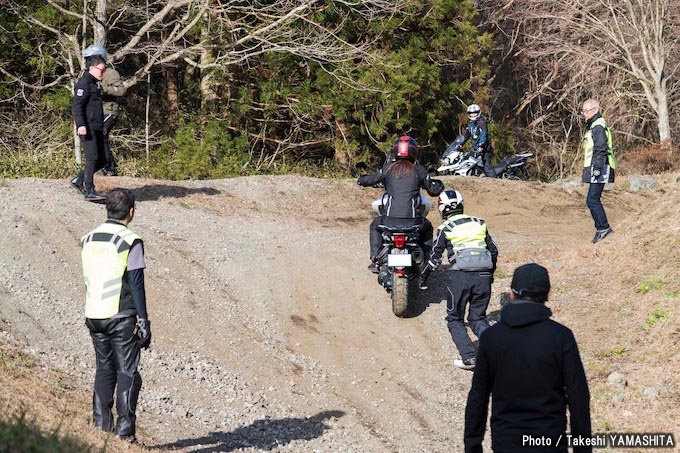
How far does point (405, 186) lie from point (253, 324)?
2.25 metres

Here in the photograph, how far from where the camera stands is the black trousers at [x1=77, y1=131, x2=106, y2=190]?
40.8 ft

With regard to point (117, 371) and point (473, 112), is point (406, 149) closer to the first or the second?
point (117, 371)

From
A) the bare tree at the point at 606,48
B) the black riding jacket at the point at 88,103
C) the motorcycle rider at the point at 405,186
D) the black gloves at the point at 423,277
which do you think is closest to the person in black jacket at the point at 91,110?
the black riding jacket at the point at 88,103

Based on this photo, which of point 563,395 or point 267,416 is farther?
point 267,416

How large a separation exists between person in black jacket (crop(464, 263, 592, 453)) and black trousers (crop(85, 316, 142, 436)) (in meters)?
2.68

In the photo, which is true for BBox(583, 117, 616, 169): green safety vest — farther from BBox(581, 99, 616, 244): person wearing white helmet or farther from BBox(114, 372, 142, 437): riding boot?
BBox(114, 372, 142, 437): riding boot

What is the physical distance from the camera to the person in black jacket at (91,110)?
12148 millimetres

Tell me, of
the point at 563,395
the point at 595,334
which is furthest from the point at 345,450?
the point at 595,334

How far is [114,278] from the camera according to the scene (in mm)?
6500

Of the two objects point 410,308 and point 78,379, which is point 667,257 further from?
point 78,379

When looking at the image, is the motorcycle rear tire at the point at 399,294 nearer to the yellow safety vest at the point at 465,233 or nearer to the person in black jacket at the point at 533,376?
the yellow safety vest at the point at 465,233

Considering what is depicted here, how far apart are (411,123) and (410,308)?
45.0 feet

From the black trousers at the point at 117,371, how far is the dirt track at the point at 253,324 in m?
0.55

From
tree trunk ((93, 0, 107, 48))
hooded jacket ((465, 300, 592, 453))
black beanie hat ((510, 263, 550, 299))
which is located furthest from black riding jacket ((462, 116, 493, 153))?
hooded jacket ((465, 300, 592, 453))
